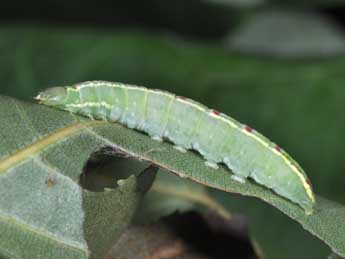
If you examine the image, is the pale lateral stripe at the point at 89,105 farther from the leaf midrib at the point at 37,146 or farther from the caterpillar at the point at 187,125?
the leaf midrib at the point at 37,146

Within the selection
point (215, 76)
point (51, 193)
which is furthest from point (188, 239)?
point (215, 76)

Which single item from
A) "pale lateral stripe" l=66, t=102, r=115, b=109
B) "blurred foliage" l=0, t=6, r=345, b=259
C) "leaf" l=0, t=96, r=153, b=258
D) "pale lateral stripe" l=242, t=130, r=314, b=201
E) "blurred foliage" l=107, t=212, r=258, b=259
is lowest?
"blurred foliage" l=0, t=6, r=345, b=259

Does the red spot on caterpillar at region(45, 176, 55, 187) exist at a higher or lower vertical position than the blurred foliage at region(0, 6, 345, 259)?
higher

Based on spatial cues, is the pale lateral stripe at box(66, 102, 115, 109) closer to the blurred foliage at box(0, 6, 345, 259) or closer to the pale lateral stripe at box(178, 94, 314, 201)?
the pale lateral stripe at box(178, 94, 314, 201)

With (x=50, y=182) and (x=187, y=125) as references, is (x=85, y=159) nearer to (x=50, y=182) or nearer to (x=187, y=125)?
(x=50, y=182)

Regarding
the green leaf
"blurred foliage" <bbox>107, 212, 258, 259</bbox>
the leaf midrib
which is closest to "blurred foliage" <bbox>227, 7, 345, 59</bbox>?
"blurred foliage" <bbox>107, 212, 258, 259</bbox>

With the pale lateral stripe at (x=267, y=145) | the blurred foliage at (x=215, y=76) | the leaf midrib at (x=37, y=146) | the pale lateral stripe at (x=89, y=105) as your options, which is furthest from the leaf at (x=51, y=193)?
the blurred foliage at (x=215, y=76)
